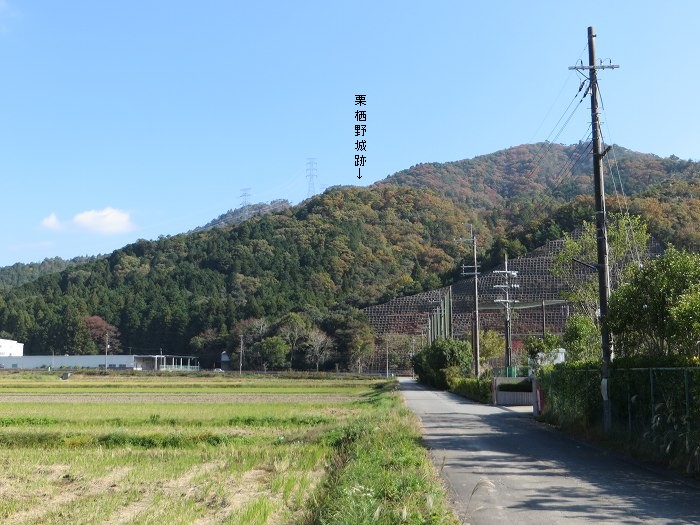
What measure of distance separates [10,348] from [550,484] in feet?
446

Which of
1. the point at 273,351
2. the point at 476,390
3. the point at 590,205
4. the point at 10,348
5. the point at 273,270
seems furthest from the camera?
the point at 273,270

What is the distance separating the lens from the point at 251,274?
153 m

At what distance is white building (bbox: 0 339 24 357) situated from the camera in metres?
128

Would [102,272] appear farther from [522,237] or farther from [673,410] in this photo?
[673,410]

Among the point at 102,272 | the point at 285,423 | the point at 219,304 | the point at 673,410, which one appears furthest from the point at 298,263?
the point at 673,410

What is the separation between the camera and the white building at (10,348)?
128250 millimetres

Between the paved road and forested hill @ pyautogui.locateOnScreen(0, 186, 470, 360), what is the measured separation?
11485 cm

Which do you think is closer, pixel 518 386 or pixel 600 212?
pixel 600 212

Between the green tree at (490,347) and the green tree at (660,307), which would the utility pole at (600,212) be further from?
the green tree at (490,347)

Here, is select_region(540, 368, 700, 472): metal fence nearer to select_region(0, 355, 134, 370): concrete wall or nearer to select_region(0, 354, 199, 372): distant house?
select_region(0, 354, 199, 372): distant house

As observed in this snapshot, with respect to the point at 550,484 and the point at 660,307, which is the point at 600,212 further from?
the point at 550,484

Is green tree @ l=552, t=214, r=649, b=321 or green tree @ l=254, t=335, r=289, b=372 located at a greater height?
green tree @ l=552, t=214, r=649, b=321

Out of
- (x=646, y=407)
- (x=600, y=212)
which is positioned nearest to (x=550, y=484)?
(x=646, y=407)

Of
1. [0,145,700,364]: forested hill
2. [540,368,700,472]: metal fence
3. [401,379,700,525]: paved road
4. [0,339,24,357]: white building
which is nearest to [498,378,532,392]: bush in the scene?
[540,368,700,472]: metal fence
